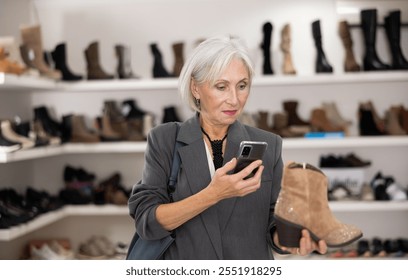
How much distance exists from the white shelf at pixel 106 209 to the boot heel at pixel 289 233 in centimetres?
168

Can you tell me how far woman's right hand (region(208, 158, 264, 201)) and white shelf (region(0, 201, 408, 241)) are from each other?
1.63m

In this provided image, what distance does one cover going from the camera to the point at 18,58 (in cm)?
278

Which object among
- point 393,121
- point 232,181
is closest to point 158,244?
point 232,181

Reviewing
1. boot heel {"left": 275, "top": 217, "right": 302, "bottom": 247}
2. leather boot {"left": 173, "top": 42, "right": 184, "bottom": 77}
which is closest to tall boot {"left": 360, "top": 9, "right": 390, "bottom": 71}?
leather boot {"left": 173, "top": 42, "right": 184, "bottom": 77}

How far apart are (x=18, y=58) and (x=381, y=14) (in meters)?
1.87

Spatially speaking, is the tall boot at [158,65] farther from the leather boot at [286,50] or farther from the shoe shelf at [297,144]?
the leather boot at [286,50]

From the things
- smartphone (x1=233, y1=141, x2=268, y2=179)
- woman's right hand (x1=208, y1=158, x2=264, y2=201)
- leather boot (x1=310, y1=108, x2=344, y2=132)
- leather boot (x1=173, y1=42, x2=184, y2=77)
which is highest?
leather boot (x1=173, y1=42, x2=184, y2=77)

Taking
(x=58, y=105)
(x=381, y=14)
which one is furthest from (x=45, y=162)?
(x=381, y=14)

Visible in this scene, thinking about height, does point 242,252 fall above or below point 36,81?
below

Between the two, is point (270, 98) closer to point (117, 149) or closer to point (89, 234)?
point (117, 149)

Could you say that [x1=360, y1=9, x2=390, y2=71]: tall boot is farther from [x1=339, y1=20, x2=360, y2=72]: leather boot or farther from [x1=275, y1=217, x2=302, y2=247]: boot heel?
[x1=275, y1=217, x2=302, y2=247]: boot heel

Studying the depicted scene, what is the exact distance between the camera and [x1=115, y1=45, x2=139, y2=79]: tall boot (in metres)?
3.05

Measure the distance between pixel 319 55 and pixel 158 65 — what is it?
2.73 ft
